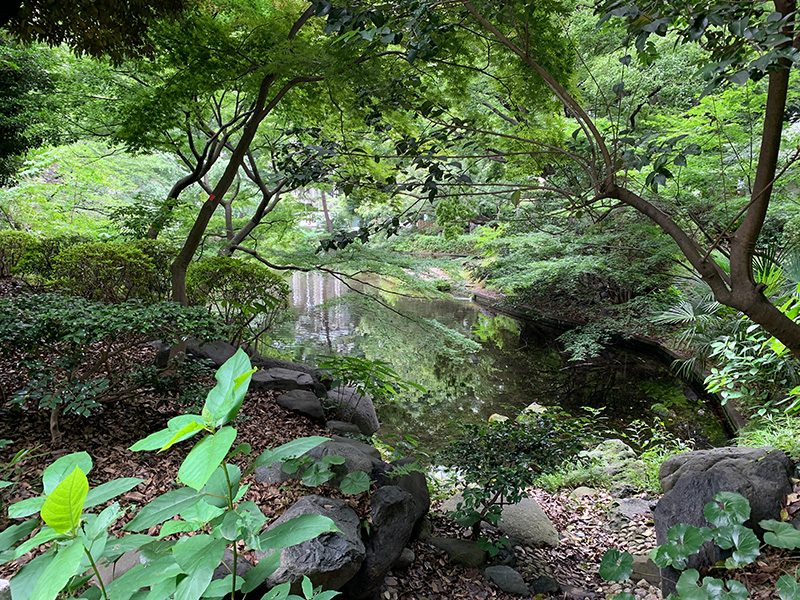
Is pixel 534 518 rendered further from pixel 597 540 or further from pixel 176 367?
pixel 176 367

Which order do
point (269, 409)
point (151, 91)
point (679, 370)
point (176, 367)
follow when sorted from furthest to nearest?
point (679, 370) → point (151, 91) → point (269, 409) → point (176, 367)

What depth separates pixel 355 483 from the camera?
7.47 feet

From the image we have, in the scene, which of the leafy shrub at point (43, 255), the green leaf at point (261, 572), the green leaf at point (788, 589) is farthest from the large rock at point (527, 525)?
the leafy shrub at point (43, 255)

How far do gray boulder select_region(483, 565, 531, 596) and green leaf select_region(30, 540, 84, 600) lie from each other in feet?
8.32

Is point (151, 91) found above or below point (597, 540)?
above

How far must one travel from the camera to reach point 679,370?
24.7ft

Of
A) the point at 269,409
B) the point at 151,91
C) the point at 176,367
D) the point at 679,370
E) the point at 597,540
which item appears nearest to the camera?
the point at 176,367

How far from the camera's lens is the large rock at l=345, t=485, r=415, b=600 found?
2.19 m

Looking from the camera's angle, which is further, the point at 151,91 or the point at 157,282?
the point at 157,282

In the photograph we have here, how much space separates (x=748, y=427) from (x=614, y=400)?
7.65ft

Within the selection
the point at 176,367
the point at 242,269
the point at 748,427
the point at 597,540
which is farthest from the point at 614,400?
the point at 176,367

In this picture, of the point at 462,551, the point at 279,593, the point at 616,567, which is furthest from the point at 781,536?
the point at 279,593

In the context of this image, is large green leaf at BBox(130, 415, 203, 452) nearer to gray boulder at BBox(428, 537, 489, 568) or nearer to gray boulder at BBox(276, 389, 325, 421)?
gray boulder at BBox(428, 537, 489, 568)

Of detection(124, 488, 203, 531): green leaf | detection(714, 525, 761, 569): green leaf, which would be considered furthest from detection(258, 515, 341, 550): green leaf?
detection(714, 525, 761, 569): green leaf
